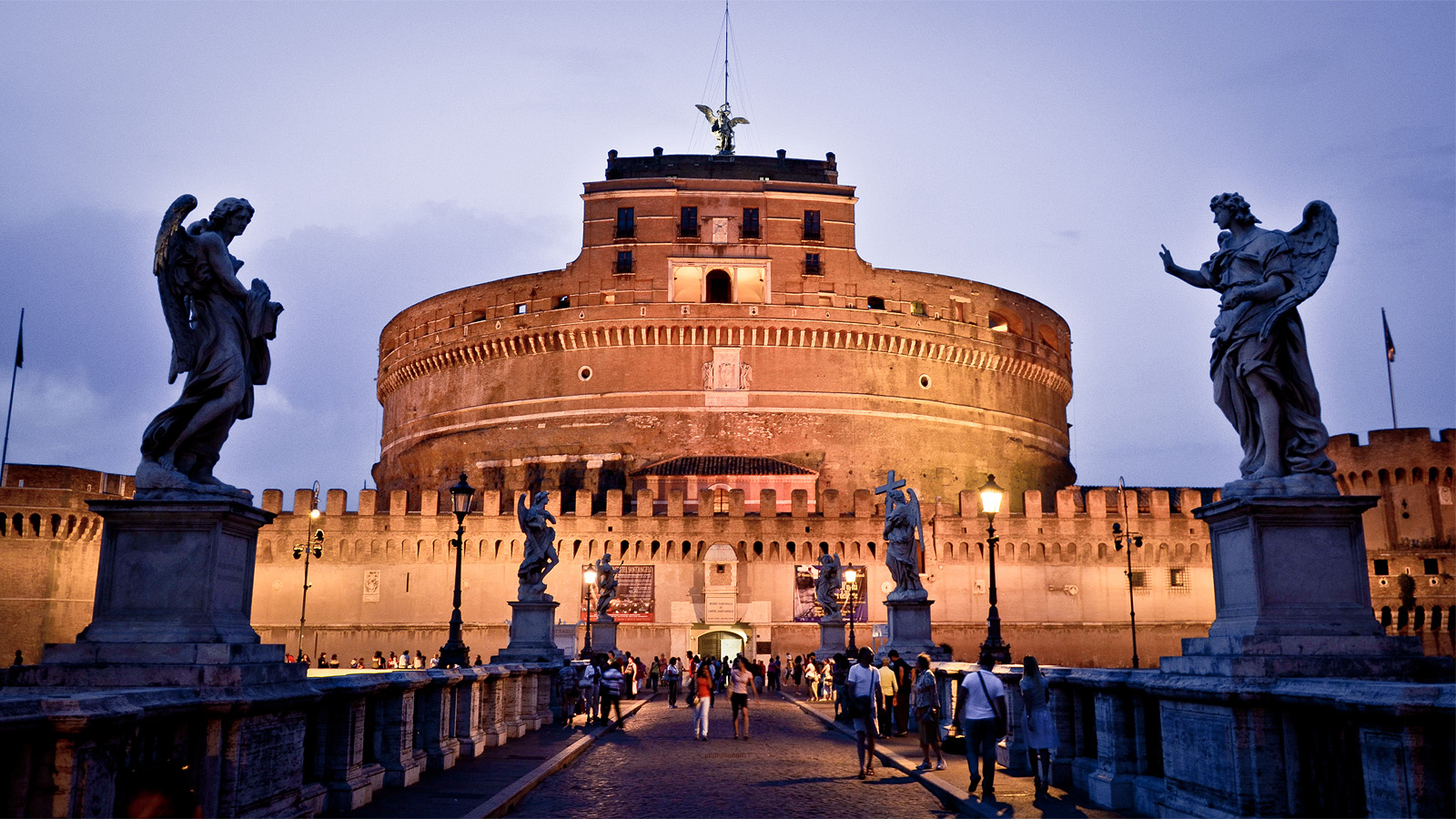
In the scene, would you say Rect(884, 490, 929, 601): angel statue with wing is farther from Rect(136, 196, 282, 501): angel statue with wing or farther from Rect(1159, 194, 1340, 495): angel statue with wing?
Rect(136, 196, 282, 501): angel statue with wing

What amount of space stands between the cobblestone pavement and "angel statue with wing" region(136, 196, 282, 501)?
3854 mm

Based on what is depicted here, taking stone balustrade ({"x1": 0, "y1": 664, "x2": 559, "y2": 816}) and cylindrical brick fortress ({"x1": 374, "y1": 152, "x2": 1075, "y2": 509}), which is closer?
stone balustrade ({"x1": 0, "y1": 664, "x2": 559, "y2": 816})

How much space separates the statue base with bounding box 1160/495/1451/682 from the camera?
20.2 ft

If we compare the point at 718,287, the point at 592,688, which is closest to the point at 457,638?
the point at 592,688

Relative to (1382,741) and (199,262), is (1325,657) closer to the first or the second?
(1382,741)

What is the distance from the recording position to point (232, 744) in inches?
232

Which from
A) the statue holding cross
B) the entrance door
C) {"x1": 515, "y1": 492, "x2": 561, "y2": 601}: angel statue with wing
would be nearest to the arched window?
the entrance door

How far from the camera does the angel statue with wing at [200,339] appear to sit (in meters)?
6.77

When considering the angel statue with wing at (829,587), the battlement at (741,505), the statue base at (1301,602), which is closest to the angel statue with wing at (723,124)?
the battlement at (741,505)

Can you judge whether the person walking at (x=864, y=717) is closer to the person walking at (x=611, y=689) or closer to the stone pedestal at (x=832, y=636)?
the person walking at (x=611, y=689)

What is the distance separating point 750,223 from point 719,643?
2053cm

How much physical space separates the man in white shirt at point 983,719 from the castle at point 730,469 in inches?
1150

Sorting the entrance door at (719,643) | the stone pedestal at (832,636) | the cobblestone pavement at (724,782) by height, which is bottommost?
the cobblestone pavement at (724,782)

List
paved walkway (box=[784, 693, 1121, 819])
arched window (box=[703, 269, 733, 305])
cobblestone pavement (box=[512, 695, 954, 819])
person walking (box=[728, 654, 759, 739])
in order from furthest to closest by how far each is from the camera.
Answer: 1. arched window (box=[703, 269, 733, 305])
2. person walking (box=[728, 654, 759, 739])
3. cobblestone pavement (box=[512, 695, 954, 819])
4. paved walkway (box=[784, 693, 1121, 819])
